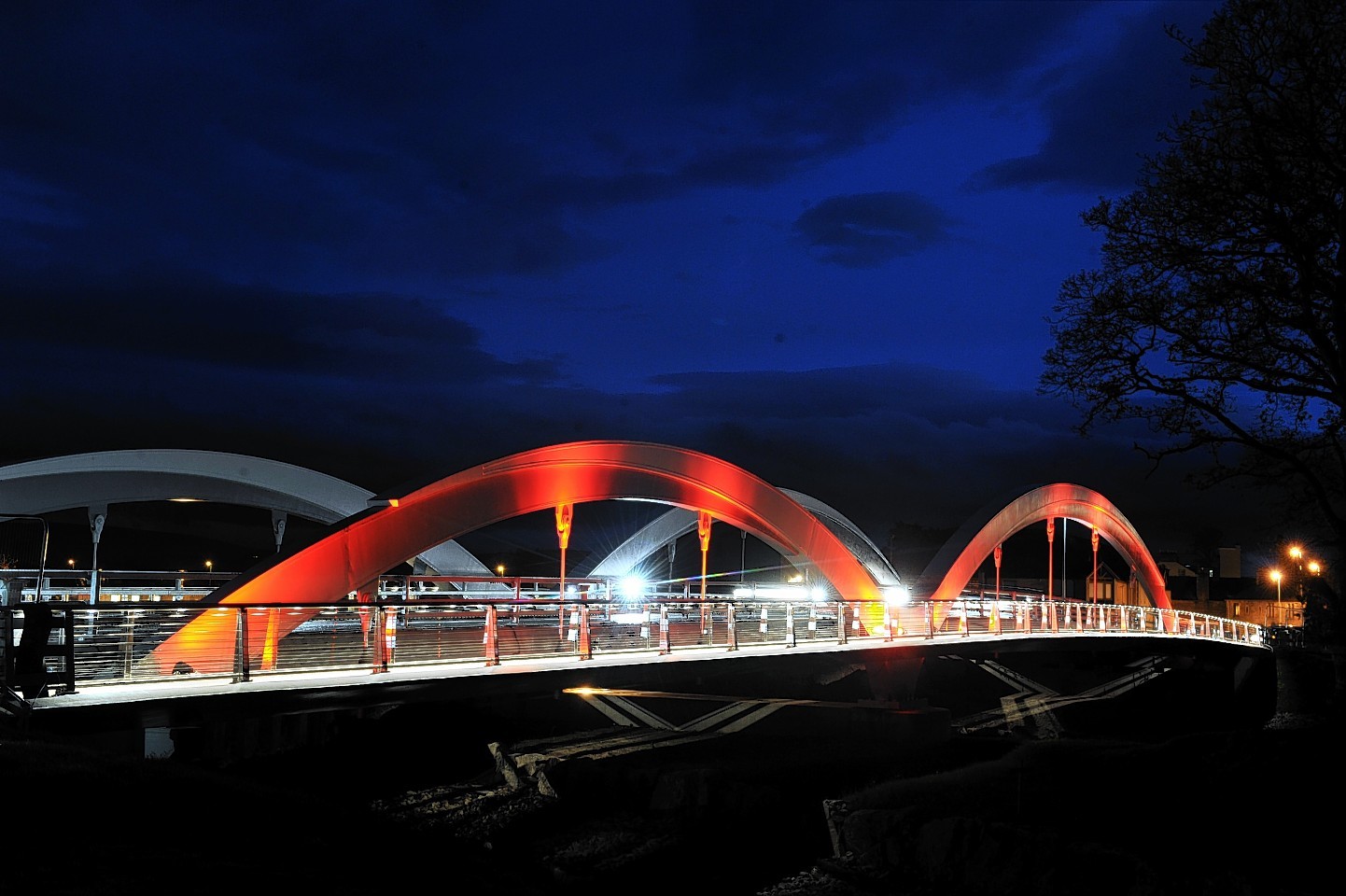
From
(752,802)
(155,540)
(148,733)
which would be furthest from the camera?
(155,540)

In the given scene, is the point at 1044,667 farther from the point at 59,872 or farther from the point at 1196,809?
the point at 59,872

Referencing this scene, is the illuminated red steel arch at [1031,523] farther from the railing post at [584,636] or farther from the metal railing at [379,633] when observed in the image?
the railing post at [584,636]

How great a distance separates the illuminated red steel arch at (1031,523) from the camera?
30.2 metres

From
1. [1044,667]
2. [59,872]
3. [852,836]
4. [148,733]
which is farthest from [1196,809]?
[1044,667]

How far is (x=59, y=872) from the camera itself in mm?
5383

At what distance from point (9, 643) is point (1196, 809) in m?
10.7

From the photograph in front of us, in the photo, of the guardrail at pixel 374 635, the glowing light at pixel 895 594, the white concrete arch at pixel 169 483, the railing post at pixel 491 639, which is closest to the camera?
the guardrail at pixel 374 635

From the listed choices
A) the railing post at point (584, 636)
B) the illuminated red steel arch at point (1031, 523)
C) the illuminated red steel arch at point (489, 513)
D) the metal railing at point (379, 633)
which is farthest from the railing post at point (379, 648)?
the illuminated red steel arch at point (1031, 523)

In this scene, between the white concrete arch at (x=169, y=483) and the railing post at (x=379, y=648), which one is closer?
the railing post at (x=379, y=648)

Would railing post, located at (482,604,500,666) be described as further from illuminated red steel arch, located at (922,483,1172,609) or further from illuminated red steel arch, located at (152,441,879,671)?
illuminated red steel arch, located at (922,483,1172,609)

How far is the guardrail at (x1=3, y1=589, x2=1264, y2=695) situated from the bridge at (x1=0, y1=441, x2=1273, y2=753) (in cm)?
4

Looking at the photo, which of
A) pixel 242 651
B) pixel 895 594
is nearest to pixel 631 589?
pixel 895 594

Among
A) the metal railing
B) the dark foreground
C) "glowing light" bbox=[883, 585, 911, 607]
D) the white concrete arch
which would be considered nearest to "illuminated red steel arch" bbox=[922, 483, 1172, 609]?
"glowing light" bbox=[883, 585, 911, 607]

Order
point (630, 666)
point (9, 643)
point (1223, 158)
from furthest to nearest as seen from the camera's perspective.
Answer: point (630, 666)
point (1223, 158)
point (9, 643)
